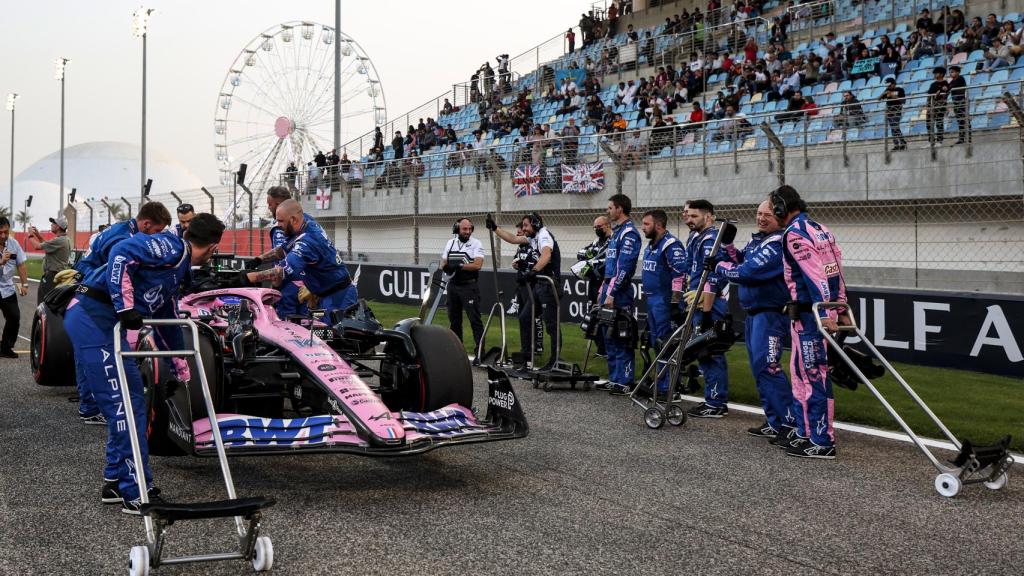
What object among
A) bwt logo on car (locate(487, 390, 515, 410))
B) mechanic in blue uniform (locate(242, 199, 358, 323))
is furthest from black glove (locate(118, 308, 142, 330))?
mechanic in blue uniform (locate(242, 199, 358, 323))

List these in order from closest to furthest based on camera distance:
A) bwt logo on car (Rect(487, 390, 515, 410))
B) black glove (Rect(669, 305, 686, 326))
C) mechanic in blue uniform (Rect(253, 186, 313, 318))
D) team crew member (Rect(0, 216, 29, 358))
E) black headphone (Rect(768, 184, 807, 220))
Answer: bwt logo on car (Rect(487, 390, 515, 410))
black headphone (Rect(768, 184, 807, 220))
black glove (Rect(669, 305, 686, 326))
mechanic in blue uniform (Rect(253, 186, 313, 318))
team crew member (Rect(0, 216, 29, 358))

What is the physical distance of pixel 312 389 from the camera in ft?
18.8

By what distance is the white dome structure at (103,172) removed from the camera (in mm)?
136000

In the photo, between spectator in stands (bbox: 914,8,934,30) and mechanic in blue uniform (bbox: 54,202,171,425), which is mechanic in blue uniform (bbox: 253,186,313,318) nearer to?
mechanic in blue uniform (bbox: 54,202,171,425)

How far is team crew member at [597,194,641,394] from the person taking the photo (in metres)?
8.46

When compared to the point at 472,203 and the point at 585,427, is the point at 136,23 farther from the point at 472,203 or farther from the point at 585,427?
the point at 585,427

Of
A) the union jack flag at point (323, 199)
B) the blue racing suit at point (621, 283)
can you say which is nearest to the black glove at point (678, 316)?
the blue racing suit at point (621, 283)

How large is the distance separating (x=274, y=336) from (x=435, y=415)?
4.10 ft

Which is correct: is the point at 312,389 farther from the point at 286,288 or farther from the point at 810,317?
the point at 810,317

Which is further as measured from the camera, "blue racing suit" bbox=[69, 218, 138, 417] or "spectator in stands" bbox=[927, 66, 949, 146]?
"spectator in stands" bbox=[927, 66, 949, 146]

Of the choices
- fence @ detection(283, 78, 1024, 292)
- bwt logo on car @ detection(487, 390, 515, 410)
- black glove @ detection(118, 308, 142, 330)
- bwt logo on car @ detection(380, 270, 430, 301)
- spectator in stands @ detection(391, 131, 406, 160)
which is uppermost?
spectator in stands @ detection(391, 131, 406, 160)

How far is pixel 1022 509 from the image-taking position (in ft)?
15.8

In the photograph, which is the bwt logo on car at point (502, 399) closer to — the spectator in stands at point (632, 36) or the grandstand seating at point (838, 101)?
the grandstand seating at point (838, 101)

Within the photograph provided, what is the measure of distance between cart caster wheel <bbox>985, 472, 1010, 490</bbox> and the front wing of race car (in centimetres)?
248
